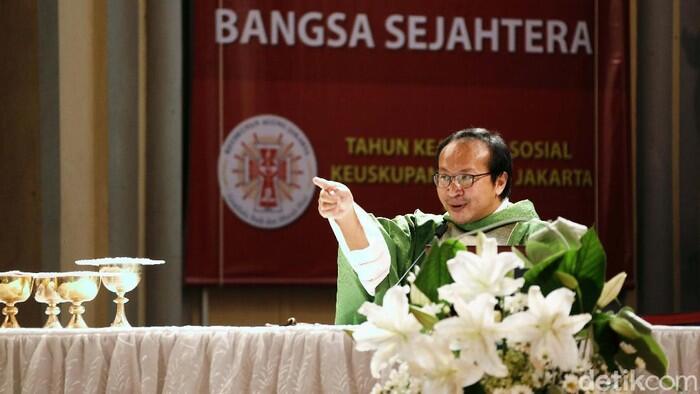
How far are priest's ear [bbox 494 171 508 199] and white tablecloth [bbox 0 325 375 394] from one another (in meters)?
1.27

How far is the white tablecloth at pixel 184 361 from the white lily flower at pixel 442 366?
1.15 meters

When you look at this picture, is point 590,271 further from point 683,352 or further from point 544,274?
point 683,352

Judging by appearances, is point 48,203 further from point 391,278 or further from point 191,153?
point 391,278

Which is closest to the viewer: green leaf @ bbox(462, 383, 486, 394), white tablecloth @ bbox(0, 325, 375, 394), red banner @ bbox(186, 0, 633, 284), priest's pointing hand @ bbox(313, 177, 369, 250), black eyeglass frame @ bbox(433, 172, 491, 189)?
green leaf @ bbox(462, 383, 486, 394)

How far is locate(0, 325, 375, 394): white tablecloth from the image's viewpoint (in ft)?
8.75

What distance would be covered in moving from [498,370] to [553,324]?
0.31ft

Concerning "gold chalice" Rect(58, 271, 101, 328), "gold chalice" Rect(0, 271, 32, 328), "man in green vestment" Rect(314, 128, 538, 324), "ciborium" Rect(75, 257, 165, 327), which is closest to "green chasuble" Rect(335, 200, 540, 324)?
"man in green vestment" Rect(314, 128, 538, 324)

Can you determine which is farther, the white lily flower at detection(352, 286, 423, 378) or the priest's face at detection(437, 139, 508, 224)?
the priest's face at detection(437, 139, 508, 224)

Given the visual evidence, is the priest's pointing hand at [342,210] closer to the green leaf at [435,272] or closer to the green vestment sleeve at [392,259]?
the green vestment sleeve at [392,259]

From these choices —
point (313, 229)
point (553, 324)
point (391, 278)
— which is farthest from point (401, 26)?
point (553, 324)

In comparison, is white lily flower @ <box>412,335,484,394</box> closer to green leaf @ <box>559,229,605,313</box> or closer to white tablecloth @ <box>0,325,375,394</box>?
green leaf @ <box>559,229,605,313</box>

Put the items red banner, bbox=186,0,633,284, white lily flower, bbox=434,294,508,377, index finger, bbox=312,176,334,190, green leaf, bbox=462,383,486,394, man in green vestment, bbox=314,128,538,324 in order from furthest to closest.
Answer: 1. red banner, bbox=186,0,633,284
2. man in green vestment, bbox=314,128,538,324
3. index finger, bbox=312,176,334,190
4. green leaf, bbox=462,383,486,394
5. white lily flower, bbox=434,294,508,377

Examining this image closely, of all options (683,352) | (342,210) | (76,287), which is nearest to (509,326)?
(683,352)

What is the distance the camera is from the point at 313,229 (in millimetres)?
6363
